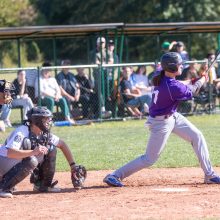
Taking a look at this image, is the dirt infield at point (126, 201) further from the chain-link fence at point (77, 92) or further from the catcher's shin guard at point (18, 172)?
the chain-link fence at point (77, 92)

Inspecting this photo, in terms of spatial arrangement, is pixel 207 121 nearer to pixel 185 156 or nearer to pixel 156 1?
pixel 185 156

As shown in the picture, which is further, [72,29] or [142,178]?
[72,29]

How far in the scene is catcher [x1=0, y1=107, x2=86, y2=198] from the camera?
817cm

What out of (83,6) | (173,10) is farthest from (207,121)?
(83,6)

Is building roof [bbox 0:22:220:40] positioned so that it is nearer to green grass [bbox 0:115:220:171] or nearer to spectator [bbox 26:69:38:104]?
spectator [bbox 26:69:38:104]

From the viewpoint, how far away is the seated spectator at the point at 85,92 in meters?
17.5

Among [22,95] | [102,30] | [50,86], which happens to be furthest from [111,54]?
[22,95]

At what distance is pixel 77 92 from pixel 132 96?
1.40 m

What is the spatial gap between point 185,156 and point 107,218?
16.6 feet

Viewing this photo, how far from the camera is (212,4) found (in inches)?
1705

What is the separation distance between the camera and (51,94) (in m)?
16.8

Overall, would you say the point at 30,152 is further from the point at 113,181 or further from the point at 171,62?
the point at 171,62

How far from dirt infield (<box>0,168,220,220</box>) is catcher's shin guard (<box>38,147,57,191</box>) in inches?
8.4

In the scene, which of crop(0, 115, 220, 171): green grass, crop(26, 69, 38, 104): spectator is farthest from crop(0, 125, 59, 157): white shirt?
crop(26, 69, 38, 104): spectator
